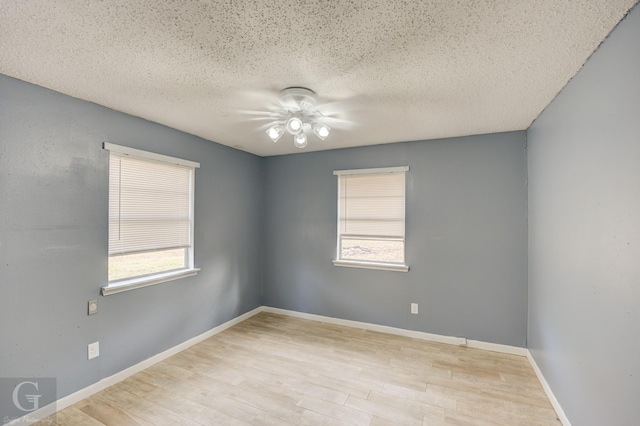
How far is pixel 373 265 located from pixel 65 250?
3.15 m

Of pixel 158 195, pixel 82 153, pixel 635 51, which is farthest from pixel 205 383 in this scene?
pixel 635 51

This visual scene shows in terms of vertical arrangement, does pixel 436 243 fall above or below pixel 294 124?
below

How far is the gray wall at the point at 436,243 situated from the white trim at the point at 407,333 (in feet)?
0.22

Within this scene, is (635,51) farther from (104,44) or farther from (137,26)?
(104,44)

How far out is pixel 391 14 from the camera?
4.41ft

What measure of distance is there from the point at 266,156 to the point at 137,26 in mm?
3083

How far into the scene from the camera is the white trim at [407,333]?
3151mm

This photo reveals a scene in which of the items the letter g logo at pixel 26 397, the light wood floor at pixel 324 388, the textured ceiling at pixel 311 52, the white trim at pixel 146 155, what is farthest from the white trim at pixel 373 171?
the letter g logo at pixel 26 397

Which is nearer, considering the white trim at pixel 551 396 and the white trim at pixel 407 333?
the white trim at pixel 551 396

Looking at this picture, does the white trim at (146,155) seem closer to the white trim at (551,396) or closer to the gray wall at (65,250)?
the gray wall at (65,250)

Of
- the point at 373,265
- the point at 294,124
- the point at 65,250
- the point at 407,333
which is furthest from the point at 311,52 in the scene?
the point at 407,333

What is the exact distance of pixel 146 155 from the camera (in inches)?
111

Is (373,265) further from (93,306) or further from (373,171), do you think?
(93,306)

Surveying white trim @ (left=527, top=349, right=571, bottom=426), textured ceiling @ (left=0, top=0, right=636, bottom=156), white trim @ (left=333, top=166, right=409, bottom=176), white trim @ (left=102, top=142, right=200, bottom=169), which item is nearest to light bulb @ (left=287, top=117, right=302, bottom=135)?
textured ceiling @ (left=0, top=0, right=636, bottom=156)
